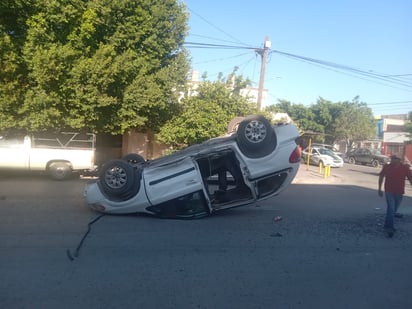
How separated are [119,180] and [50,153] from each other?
310 inches

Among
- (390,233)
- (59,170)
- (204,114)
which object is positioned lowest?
(59,170)

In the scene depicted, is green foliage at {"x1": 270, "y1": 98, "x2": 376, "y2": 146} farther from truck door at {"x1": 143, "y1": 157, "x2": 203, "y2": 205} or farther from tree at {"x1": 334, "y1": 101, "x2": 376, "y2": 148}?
truck door at {"x1": 143, "y1": 157, "x2": 203, "y2": 205}

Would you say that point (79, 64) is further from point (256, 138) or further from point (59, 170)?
point (256, 138)

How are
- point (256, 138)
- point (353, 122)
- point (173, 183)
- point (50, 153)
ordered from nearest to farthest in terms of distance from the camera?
point (173, 183), point (256, 138), point (50, 153), point (353, 122)

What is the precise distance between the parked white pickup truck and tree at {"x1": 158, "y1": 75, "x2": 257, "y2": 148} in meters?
4.29

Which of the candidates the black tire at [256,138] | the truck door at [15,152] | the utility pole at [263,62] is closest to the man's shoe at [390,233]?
the black tire at [256,138]

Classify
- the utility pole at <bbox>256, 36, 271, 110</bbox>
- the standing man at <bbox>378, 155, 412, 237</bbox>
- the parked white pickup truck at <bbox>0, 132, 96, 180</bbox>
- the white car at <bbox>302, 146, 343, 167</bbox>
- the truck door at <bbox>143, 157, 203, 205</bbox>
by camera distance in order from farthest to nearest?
the white car at <bbox>302, 146, 343, 167</bbox> < the utility pole at <bbox>256, 36, 271, 110</bbox> < the parked white pickup truck at <bbox>0, 132, 96, 180</bbox> < the truck door at <bbox>143, 157, 203, 205</bbox> < the standing man at <bbox>378, 155, 412, 237</bbox>

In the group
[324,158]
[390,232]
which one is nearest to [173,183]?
[390,232]

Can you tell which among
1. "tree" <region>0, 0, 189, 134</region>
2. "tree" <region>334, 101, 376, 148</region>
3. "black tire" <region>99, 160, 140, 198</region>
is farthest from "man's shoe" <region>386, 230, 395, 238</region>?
"tree" <region>334, 101, 376, 148</region>

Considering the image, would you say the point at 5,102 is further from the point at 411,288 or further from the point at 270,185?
the point at 411,288

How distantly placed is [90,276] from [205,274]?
1424 mm

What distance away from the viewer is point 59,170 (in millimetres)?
14508

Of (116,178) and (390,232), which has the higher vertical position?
(116,178)

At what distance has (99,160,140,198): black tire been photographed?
7.69 m
